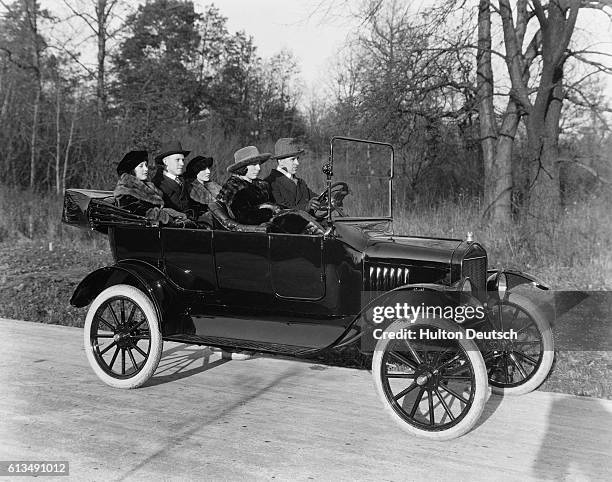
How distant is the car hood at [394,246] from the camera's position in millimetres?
4207

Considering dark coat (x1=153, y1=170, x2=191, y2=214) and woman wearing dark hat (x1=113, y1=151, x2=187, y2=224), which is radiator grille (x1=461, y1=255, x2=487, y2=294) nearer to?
woman wearing dark hat (x1=113, y1=151, x2=187, y2=224)

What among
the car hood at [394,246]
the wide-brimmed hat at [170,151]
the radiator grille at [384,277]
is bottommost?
the radiator grille at [384,277]

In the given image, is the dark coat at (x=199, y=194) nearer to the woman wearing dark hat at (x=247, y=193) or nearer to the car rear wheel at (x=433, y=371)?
the woman wearing dark hat at (x=247, y=193)

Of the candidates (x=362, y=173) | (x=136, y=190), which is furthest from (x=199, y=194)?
(x=362, y=173)

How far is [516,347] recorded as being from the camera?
4.79 metres

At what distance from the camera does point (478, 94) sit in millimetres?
12711

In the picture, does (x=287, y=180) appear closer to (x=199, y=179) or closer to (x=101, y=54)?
(x=199, y=179)

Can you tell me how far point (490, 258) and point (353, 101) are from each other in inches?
181

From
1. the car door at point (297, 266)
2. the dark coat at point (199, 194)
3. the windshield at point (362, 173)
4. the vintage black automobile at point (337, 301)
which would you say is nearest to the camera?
the vintage black automobile at point (337, 301)

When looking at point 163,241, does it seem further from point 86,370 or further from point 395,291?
point 395,291

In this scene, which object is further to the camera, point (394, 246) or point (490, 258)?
point (490, 258)

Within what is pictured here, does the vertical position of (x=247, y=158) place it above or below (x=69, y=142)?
below

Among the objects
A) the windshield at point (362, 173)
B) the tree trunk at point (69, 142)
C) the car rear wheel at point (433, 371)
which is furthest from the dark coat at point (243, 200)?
the tree trunk at point (69, 142)

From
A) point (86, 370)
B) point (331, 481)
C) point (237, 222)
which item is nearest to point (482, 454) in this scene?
point (331, 481)
